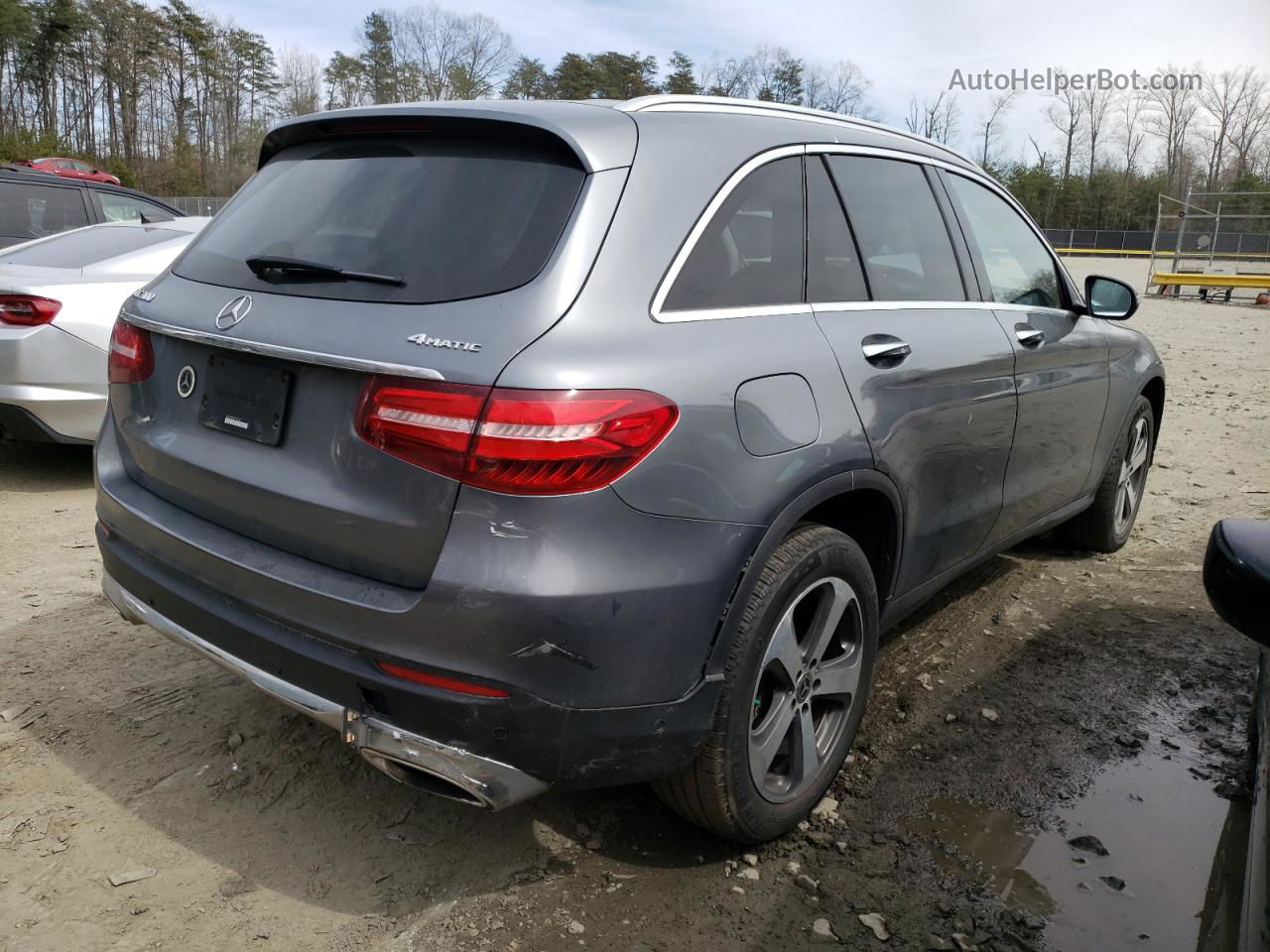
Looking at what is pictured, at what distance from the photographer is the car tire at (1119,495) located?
4770 mm

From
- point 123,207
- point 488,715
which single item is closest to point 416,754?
point 488,715

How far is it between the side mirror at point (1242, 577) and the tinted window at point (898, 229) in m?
1.46

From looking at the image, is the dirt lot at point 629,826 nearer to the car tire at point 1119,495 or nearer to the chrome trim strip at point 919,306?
the car tire at point 1119,495

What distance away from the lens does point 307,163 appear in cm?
274

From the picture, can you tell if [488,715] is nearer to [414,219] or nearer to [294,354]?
[294,354]

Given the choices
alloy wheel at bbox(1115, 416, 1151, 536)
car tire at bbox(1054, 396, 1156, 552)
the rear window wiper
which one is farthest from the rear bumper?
alloy wheel at bbox(1115, 416, 1151, 536)

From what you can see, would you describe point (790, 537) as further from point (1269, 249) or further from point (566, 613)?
point (1269, 249)

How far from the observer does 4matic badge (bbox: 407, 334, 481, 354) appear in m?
2.00

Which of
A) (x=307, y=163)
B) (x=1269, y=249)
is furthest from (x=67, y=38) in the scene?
(x=307, y=163)

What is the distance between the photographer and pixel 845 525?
2859mm

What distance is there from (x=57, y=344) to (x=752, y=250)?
4.46 m

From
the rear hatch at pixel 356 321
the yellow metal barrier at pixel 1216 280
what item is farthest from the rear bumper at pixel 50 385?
the yellow metal barrier at pixel 1216 280

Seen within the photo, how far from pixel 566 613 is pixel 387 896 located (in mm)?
1009

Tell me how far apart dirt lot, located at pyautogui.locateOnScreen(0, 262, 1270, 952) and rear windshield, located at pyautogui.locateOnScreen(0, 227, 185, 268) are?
9.25ft
